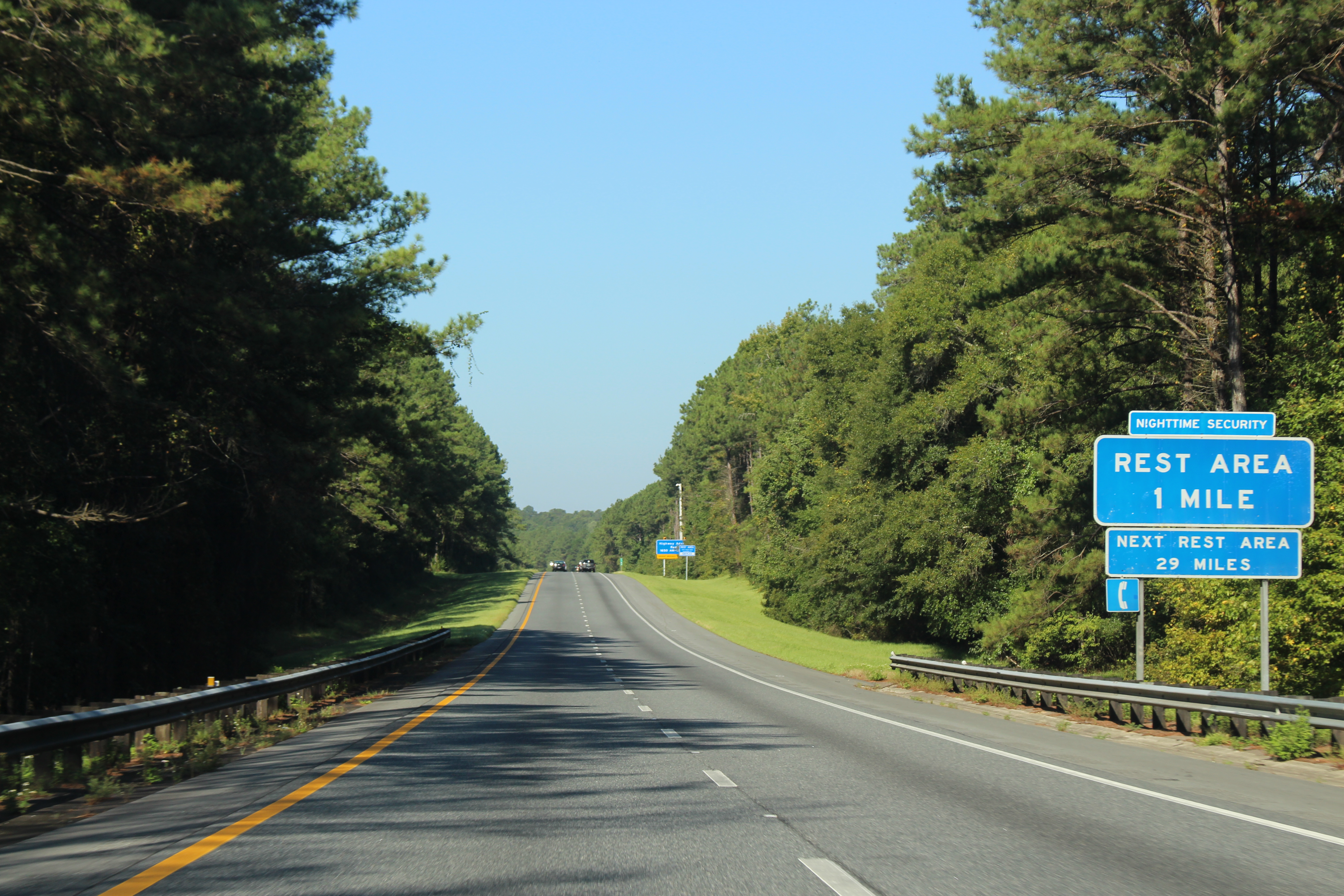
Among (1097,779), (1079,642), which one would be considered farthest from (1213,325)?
(1097,779)

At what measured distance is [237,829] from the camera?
712cm

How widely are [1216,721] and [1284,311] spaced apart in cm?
1637

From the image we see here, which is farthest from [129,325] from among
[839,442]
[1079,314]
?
Result: [839,442]

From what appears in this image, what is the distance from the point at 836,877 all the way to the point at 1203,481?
12.7m

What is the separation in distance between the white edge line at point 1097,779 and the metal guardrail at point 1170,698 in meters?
2.97

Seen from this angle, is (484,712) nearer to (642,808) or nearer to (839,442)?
(642,808)

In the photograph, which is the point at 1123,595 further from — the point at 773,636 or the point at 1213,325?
the point at 773,636

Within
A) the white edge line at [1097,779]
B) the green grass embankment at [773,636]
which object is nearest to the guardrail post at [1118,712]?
the white edge line at [1097,779]

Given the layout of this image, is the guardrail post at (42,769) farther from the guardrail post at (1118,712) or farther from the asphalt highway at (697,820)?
the guardrail post at (1118,712)

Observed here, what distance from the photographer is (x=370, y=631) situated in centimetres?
6144

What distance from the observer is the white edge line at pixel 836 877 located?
18.4 ft

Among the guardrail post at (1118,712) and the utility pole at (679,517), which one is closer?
the guardrail post at (1118,712)

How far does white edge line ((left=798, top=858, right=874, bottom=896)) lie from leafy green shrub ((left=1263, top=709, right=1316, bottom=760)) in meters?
7.99

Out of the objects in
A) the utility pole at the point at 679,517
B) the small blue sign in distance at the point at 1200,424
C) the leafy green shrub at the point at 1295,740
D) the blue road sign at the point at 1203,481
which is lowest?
the leafy green shrub at the point at 1295,740
